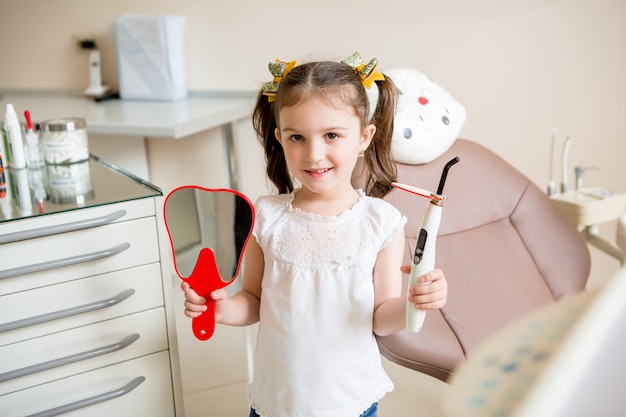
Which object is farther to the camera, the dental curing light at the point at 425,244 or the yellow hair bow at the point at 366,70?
the yellow hair bow at the point at 366,70

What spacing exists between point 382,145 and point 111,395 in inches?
29.5

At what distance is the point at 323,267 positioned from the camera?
110 centimetres

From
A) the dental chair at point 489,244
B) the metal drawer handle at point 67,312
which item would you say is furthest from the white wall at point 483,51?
the metal drawer handle at point 67,312

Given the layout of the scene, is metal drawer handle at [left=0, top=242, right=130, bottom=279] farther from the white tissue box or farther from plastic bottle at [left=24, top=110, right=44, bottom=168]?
the white tissue box

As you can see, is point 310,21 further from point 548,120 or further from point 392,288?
point 392,288

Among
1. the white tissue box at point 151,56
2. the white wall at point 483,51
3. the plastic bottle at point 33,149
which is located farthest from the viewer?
the white tissue box at point 151,56

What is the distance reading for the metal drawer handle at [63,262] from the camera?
3.94 feet

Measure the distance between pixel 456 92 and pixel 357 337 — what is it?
1366 mm

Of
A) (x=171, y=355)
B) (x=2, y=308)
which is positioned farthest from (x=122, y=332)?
(x=2, y=308)

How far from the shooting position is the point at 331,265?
1.10 metres

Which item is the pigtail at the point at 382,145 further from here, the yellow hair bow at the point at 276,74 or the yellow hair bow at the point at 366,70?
the yellow hair bow at the point at 276,74

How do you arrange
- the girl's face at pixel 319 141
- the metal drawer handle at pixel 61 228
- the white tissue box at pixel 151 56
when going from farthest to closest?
1. the white tissue box at pixel 151 56
2. the metal drawer handle at pixel 61 228
3. the girl's face at pixel 319 141

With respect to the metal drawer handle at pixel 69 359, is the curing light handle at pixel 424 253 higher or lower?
higher

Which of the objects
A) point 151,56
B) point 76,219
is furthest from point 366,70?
point 151,56
